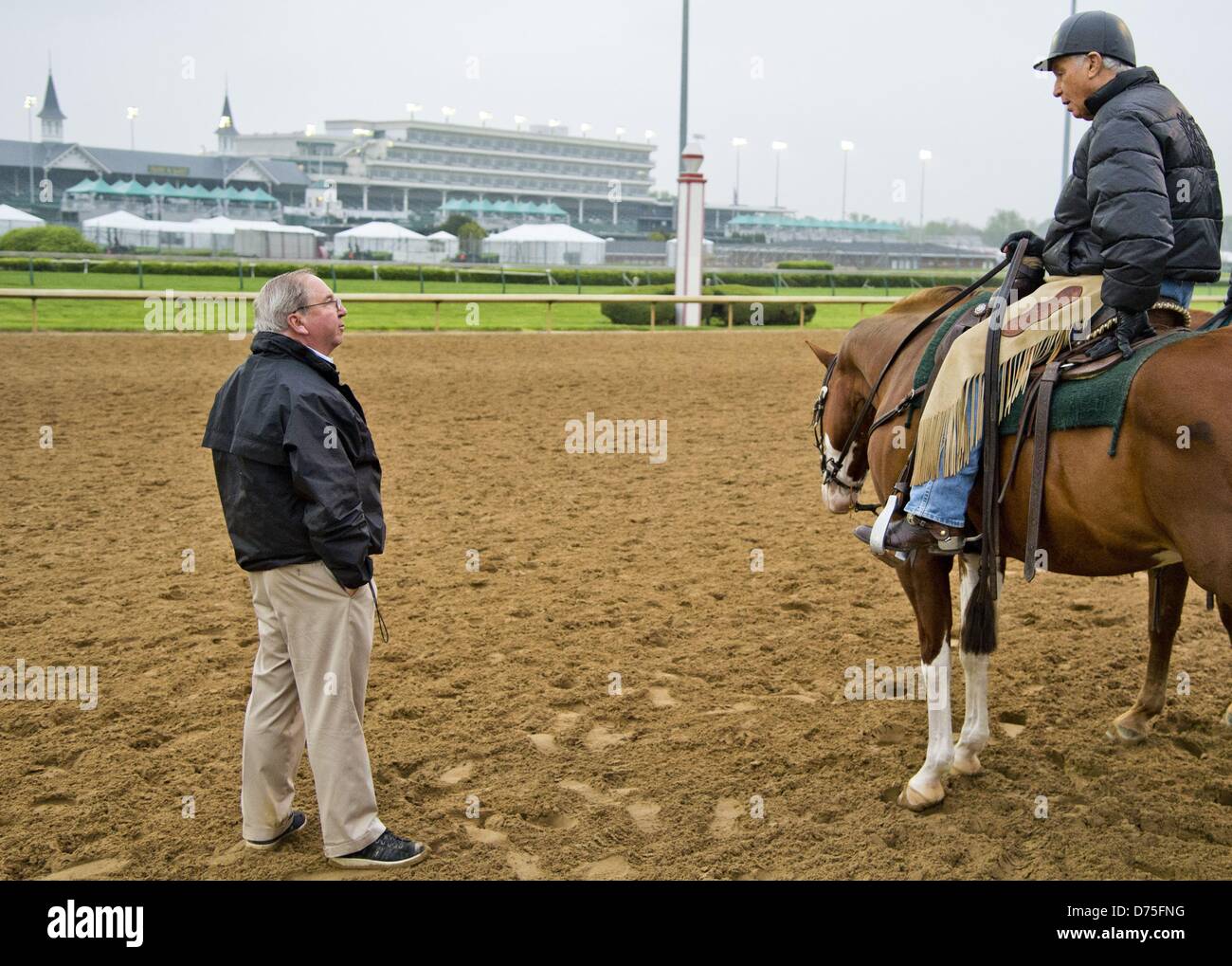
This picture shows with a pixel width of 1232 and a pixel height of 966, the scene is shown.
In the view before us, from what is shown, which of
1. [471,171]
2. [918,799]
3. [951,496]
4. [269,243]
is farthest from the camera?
[471,171]

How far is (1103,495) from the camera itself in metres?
3.77

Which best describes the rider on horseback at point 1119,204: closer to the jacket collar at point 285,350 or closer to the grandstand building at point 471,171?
the jacket collar at point 285,350

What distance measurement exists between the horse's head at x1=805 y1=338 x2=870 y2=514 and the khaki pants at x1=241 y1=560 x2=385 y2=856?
2.45 metres

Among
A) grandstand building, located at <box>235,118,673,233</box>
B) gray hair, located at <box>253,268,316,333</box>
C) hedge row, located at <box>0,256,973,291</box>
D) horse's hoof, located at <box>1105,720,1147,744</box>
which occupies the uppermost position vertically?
grandstand building, located at <box>235,118,673,233</box>

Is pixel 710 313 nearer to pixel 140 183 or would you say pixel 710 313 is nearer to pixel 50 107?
pixel 140 183

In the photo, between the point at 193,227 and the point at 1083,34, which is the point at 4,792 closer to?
the point at 1083,34

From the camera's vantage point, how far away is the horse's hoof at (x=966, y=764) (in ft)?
15.4

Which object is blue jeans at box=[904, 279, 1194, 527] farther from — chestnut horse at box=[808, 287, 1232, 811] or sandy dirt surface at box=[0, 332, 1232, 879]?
sandy dirt surface at box=[0, 332, 1232, 879]

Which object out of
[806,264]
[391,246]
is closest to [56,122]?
[391,246]

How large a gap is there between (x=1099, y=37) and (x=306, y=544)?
127 inches

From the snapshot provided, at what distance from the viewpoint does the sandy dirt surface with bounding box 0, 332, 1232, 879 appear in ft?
13.4

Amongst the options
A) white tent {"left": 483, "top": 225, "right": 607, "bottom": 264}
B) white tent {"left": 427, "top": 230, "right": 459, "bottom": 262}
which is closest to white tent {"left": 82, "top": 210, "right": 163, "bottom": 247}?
white tent {"left": 427, "top": 230, "right": 459, "bottom": 262}

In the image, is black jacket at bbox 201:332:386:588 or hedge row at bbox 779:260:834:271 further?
hedge row at bbox 779:260:834:271

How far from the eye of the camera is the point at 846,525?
28.6ft
